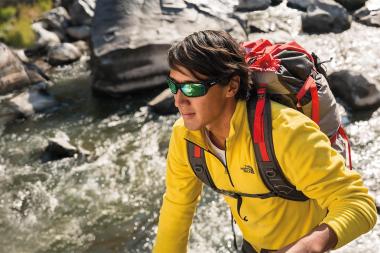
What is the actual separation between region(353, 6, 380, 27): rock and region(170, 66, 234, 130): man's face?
538 inches

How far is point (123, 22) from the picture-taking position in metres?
14.2

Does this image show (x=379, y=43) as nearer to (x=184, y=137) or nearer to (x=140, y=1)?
(x=140, y=1)

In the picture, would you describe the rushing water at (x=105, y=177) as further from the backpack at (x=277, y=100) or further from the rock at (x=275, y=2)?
the rock at (x=275, y=2)

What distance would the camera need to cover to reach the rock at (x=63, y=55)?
16.6 m

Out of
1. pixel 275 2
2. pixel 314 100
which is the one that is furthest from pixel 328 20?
pixel 314 100

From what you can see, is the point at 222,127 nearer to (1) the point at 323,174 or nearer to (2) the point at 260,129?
(2) the point at 260,129

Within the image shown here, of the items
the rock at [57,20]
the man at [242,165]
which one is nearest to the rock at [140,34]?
the rock at [57,20]

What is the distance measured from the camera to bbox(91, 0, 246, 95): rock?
13.3 metres

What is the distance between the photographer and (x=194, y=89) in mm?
2992

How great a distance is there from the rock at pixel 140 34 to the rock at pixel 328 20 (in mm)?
2524

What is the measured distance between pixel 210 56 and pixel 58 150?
856 centimetres

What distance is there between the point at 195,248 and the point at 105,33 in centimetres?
833

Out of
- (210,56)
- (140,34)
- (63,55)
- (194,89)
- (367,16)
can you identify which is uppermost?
(210,56)

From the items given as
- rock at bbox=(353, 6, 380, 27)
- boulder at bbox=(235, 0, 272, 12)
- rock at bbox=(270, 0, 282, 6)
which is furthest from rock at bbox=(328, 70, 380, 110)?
rock at bbox=(270, 0, 282, 6)
